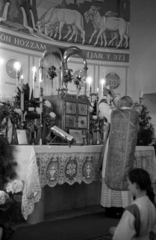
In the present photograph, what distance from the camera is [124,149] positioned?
5.28 meters

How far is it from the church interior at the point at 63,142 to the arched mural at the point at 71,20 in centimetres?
5

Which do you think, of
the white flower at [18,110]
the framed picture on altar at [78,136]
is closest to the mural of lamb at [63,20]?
the framed picture on altar at [78,136]

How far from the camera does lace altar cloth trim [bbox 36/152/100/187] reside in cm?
485

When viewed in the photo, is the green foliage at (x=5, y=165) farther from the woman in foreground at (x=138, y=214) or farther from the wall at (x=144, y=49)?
the wall at (x=144, y=49)

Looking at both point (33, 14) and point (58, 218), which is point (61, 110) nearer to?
point (58, 218)

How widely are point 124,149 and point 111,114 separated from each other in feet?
1.79

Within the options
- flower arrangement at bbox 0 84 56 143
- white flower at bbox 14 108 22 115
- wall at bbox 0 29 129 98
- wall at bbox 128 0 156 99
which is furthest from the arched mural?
white flower at bbox 14 108 22 115

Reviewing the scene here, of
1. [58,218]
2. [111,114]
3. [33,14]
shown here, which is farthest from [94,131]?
[33,14]

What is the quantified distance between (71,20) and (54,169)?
24.4 ft

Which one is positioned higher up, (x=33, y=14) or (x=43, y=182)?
(x=33, y=14)

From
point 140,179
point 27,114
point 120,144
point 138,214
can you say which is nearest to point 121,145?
point 120,144

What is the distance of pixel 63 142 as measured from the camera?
19.4 feet

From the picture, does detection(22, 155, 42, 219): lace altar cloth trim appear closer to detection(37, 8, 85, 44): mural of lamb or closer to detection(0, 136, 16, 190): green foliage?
detection(0, 136, 16, 190): green foliage

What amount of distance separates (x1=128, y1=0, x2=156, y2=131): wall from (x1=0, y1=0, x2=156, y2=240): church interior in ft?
0.09
